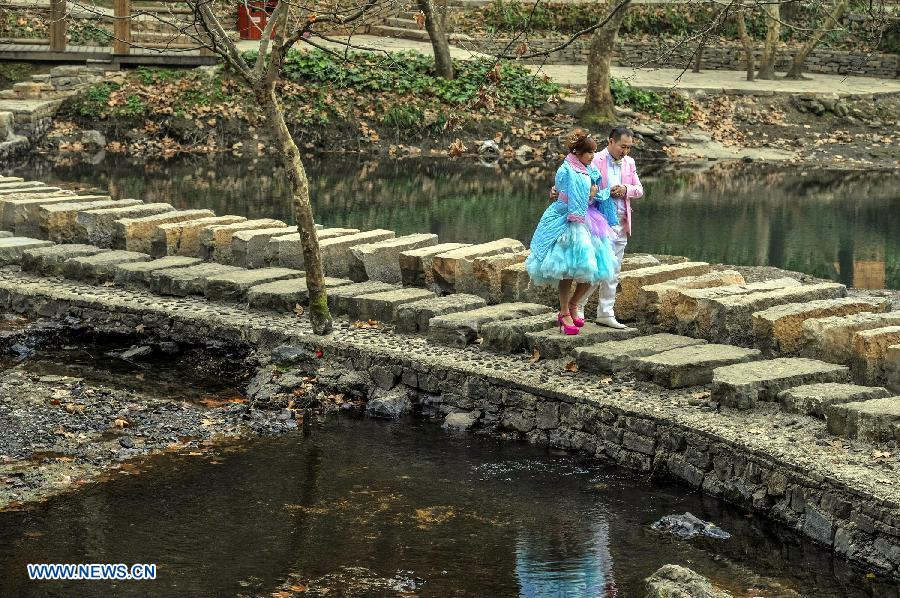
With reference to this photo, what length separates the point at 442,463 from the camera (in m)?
9.69

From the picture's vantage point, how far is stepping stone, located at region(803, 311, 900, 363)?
9852 millimetres

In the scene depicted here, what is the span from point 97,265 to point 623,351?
580cm

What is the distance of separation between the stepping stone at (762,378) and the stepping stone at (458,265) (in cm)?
333

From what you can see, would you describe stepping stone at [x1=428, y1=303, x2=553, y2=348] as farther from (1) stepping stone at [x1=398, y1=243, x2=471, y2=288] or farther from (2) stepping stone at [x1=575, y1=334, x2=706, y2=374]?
(1) stepping stone at [x1=398, y1=243, x2=471, y2=288]

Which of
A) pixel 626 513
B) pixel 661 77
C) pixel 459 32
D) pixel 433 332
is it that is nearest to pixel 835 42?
pixel 661 77

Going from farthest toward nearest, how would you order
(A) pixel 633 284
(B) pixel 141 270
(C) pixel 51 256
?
(C) pixel 51 256
(B) pixel 141 270
(A) pixel 633 284

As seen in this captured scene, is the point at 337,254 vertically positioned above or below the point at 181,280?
above

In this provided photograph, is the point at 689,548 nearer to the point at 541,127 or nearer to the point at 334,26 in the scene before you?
the point at 334,26

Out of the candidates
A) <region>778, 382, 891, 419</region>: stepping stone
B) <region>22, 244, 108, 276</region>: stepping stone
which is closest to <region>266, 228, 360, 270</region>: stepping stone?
<region>22, 244, 108, 276</region>: stepping stone

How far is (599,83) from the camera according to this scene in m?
26.4

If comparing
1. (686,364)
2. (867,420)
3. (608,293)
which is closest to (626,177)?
(608,293)

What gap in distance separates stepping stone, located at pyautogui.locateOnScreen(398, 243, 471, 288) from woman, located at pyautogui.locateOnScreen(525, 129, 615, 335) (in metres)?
1.96

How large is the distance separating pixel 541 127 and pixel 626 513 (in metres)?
18.9

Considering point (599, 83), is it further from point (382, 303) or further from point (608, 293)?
point (608, 293)
